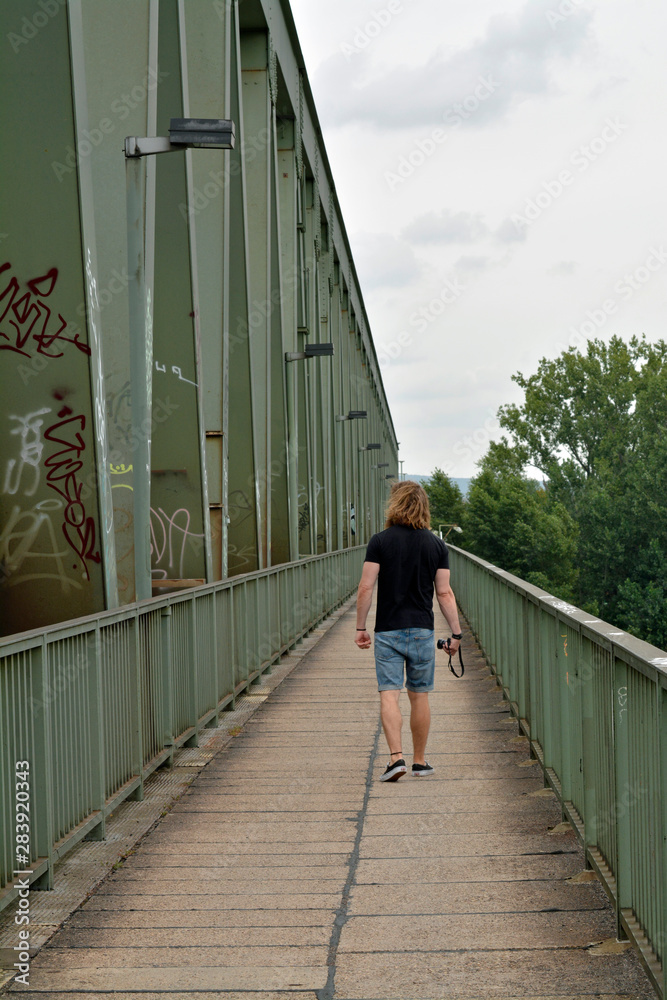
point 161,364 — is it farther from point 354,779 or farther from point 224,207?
point 354,779

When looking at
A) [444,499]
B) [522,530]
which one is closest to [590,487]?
[522,530]

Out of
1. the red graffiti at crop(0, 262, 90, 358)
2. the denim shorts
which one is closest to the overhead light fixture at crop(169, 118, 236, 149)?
the red graffiti at crop(0, 262, 90, 358)

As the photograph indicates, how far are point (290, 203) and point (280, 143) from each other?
1.54 metres

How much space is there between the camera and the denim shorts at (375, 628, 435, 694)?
6758 millimetres

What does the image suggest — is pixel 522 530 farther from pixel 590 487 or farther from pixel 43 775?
pixel 43 775

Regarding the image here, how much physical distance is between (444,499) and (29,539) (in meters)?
140

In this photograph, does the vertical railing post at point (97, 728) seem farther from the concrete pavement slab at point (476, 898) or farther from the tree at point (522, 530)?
the tree at point (522, 530)

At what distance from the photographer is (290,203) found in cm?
2191

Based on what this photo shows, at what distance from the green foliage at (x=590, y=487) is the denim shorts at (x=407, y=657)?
2373 inches

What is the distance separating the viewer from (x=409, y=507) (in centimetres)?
687

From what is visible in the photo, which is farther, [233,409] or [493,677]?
[233,409]

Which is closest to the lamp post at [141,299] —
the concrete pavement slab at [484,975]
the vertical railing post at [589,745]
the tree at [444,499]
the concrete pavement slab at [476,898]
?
the concrete pavement slab at [476,898]

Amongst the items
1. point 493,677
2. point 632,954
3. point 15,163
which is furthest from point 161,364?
point 632,954

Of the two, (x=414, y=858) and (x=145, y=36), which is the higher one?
(x=145, y=36)
